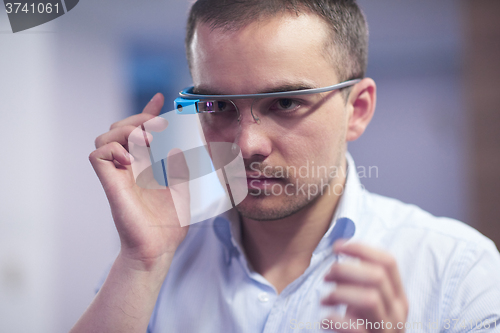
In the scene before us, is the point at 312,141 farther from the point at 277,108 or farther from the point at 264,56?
the point at 264,56

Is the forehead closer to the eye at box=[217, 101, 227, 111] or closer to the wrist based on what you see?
the eye at box=[217, 101, 227, 111]

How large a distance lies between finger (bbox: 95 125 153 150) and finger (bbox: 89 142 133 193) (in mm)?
23

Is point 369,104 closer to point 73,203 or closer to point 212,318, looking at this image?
point 212,318

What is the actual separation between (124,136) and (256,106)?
1.06 feet

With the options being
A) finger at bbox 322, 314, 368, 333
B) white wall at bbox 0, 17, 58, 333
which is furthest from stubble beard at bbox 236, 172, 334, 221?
white wall at bbox 0, 17, 58, 333

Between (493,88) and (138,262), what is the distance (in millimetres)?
1045

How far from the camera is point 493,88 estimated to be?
3.12ft

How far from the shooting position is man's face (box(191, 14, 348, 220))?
0.71 metres

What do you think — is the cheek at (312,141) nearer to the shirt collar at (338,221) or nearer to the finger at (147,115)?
the shirt collar at (338,221)

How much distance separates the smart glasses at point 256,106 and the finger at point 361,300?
1.29 ft

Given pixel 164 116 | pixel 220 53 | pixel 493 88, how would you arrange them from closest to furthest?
pixel 220 53 < pixel 164 116 < pixel 493 88

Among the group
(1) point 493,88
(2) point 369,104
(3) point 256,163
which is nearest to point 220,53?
(3) point 256,163

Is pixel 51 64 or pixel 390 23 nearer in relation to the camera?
pixel 51 64

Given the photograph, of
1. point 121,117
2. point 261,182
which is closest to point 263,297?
point 261,182
